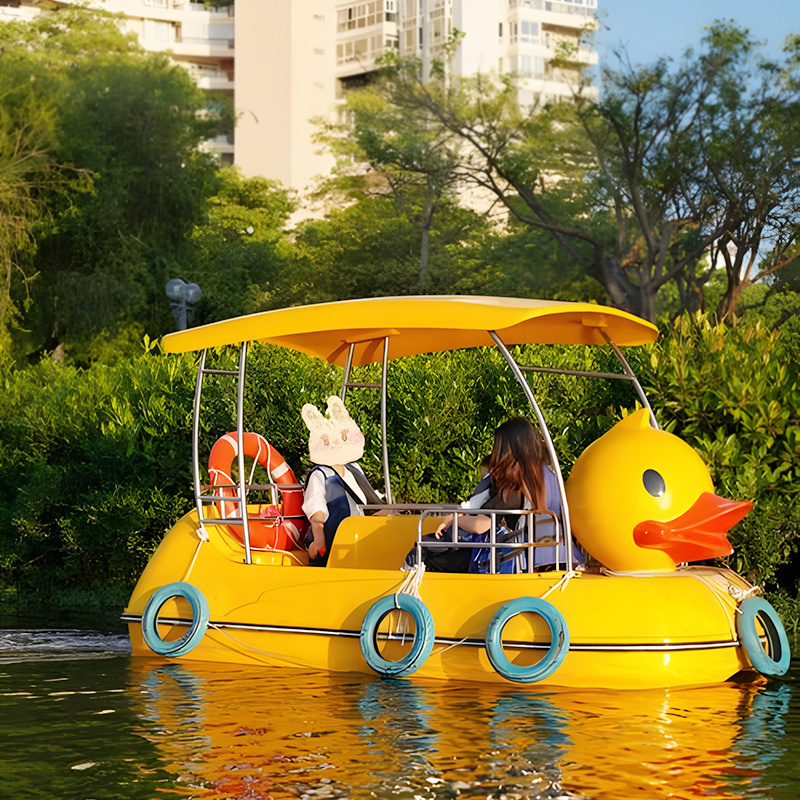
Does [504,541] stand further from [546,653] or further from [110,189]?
[110,189]

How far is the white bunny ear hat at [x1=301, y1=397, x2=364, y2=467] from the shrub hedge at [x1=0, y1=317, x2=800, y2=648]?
2.09 meters

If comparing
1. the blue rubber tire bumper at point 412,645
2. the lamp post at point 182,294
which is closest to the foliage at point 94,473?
the lamp post at point 182,294

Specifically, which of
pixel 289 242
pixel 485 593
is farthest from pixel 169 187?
pixel 485 593

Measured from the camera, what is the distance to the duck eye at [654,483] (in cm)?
724

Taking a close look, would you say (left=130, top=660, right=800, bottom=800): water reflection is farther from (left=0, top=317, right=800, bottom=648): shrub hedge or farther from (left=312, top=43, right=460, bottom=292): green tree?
(left=312, top=43, right=460, bottom=292): green tree

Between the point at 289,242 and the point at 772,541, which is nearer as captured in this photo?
the point at 772,541

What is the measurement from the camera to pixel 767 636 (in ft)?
24.6

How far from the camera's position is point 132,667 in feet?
27.5

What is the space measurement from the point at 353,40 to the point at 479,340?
205 feet

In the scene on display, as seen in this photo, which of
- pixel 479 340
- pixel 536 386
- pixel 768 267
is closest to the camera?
pixel 479 340

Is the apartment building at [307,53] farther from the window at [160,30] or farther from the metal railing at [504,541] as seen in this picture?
the metal railing at [504,541]

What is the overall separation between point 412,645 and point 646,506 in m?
1.60

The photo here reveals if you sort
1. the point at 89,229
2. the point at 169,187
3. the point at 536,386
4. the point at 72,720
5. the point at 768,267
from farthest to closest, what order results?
the point at 169,187
the point at 89,229
the point at 768,267
the point at 536,386
the point at 72,720

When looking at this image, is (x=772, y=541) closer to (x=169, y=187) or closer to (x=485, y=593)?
(x=485, y=593)
